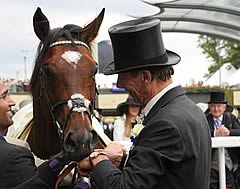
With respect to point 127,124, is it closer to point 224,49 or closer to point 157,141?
point 157,141

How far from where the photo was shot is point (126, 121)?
787 cm

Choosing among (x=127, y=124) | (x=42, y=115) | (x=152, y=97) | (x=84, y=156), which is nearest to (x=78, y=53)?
(x=42, y=115)

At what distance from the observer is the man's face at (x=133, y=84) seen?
2.61 metres

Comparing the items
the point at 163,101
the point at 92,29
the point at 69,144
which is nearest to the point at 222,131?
the point at 92,29

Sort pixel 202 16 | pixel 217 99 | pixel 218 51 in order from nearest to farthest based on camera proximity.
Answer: pixel 217 99 < pixel 202 16 < pixel 218 51

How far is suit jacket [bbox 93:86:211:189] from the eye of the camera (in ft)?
7.88

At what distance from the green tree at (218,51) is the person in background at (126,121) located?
120 feet

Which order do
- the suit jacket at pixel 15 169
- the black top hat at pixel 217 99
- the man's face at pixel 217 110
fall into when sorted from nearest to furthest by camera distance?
the suit jacket at pixel 15 169
the man's face at pixel 217 110
the black top hat at pixel 217 99

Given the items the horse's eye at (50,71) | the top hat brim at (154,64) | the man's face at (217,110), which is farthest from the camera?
the man's face at (217,110)

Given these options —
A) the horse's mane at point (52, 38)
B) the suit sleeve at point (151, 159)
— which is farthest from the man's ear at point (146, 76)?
the horse's mane at point (52, 38)

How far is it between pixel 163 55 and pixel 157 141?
0.47 m

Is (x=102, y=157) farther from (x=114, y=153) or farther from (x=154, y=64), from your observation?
(x=154, y=64)

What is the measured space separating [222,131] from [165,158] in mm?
3923

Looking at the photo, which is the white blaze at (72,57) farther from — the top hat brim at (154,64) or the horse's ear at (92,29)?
the top hat brim at (154,64)
